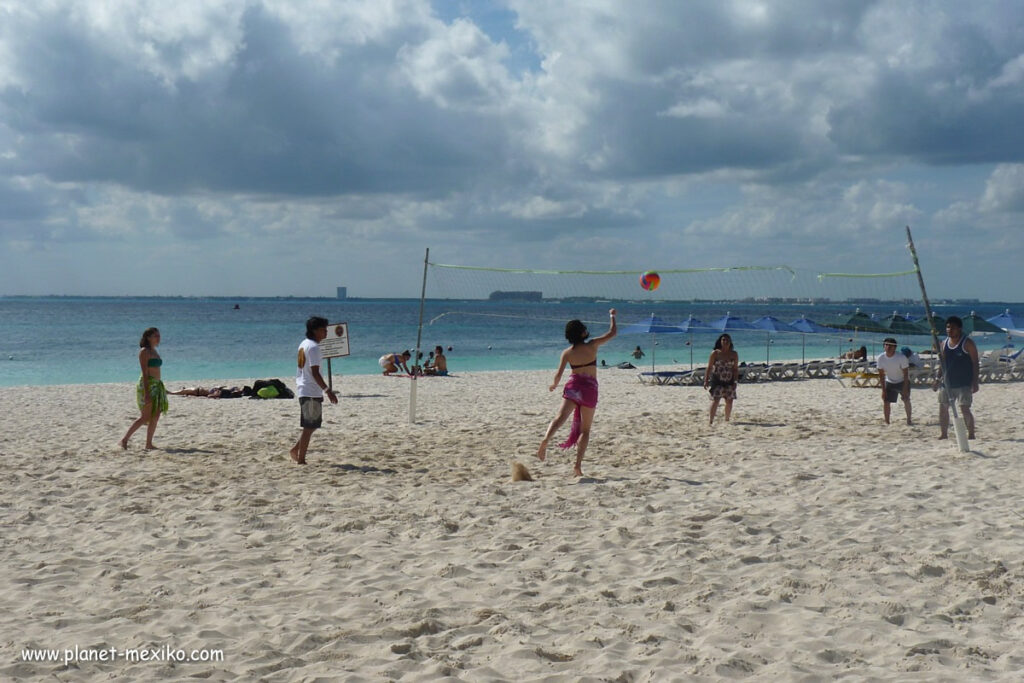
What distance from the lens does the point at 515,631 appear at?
3.45m

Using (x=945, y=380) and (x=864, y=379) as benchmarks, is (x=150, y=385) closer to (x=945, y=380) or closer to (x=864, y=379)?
(x=945, y=380)

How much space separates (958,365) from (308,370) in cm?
606

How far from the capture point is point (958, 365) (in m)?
7.75

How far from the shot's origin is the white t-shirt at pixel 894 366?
9.27m

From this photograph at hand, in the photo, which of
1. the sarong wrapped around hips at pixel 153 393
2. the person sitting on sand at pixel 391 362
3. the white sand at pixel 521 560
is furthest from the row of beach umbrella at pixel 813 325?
the sarong wrapped around hips at pixel 153 393

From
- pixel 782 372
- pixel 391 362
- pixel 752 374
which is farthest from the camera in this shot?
pixel 391 362

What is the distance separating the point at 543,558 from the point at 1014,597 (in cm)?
225

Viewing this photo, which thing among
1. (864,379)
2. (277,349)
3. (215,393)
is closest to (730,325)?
(864,379)

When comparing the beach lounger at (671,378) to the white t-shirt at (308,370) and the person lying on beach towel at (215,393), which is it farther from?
the white t-shirt at (308,370)

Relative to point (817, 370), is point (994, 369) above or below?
above

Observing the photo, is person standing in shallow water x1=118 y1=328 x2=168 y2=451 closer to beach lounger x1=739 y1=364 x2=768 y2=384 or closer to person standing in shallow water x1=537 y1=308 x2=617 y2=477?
person standing in shallow water x1=537 y1=308 x2=617 y2=477

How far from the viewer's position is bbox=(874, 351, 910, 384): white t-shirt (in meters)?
9.27

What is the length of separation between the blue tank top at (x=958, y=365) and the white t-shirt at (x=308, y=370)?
588 cm

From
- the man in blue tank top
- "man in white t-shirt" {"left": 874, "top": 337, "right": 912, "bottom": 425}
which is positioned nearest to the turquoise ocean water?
"man in white t-shirt" {"left": 874, "top": 337, "right": 912, "bottom": 425}
